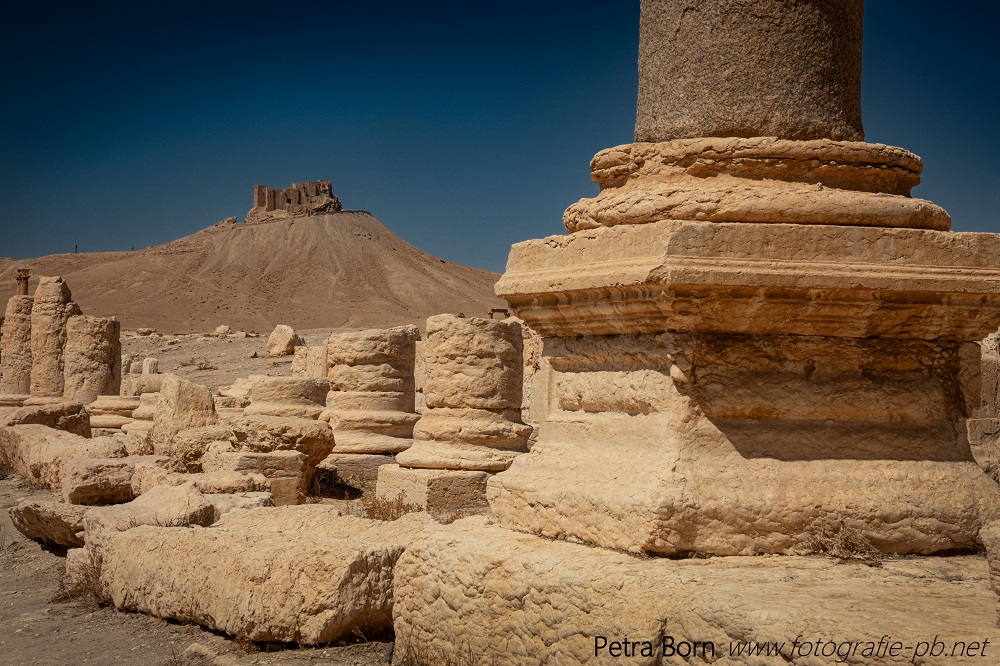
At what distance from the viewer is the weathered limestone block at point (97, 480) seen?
7559 mm

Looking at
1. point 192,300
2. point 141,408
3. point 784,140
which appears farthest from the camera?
point 192,300

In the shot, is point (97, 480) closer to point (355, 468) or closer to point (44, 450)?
point (44, 450)

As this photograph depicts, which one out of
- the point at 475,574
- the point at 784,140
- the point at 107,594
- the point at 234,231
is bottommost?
the point at 107,594

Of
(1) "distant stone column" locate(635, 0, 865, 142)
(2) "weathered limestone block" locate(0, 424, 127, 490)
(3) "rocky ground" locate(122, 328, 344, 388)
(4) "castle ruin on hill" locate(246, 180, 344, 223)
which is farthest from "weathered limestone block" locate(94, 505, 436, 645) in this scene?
(4) "castle ruin on hill" locate(246, 180, 344, 223)

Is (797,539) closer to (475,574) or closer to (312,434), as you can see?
(475,574)

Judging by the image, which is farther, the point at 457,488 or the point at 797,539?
the point at 457,488

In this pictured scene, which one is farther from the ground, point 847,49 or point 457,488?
point 847,49

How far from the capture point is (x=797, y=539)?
9.98 feet

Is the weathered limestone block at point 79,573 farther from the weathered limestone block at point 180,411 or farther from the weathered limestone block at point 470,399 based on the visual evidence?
the weathered limestone block at point 180,411

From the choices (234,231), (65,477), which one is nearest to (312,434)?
(65,477)

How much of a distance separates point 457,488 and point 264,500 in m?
2.38

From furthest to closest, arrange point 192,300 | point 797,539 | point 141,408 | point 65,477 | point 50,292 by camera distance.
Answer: point 192,300, point 50,292, point 141,408, point 65,477, point 797,539

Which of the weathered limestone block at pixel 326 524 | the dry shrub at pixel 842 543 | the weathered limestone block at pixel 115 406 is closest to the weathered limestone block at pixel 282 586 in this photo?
the weathered limestone block at pixel 326 524

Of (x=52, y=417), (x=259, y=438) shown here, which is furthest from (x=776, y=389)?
(x=52, y=417)
